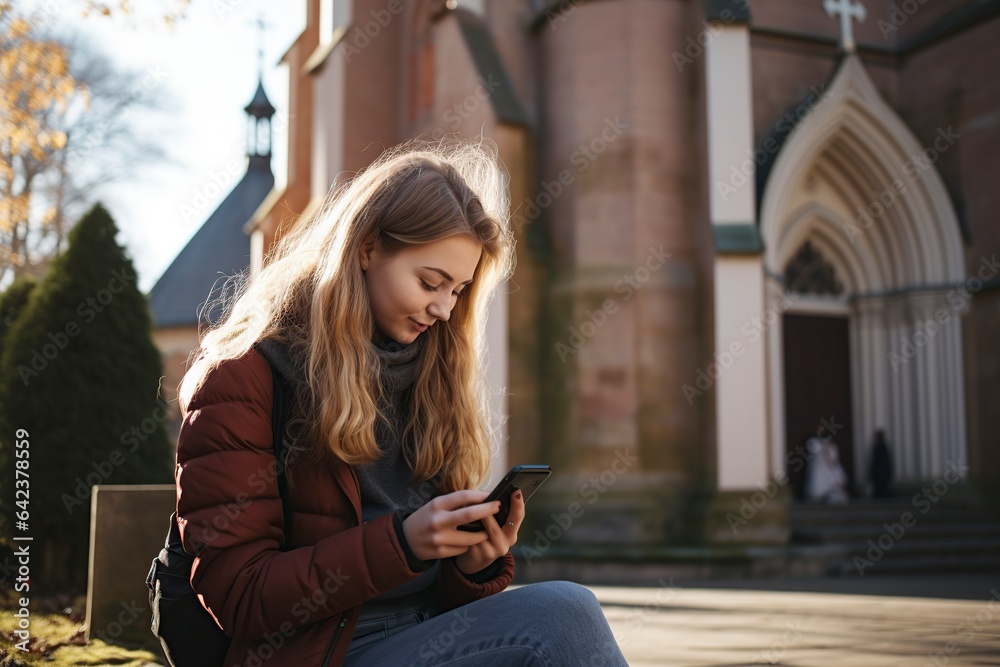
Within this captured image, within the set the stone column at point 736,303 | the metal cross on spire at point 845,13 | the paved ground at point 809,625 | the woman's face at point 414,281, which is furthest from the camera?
the metal cross on spire at point 845,13

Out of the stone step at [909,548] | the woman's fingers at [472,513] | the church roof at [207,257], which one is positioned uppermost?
the church roof at [207,257]

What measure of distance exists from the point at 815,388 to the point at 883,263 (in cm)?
215

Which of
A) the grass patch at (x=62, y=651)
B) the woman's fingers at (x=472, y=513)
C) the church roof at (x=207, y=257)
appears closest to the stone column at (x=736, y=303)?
the grass patch at (x=62, y=651)

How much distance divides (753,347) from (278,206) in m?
9.32

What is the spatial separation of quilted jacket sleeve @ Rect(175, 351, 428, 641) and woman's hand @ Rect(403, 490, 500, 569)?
36mm

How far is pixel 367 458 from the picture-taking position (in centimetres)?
191

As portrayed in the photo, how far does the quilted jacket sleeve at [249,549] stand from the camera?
5.54 ft

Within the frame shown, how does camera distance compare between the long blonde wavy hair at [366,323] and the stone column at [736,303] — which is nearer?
the long blonde wavy hair at [366,323]

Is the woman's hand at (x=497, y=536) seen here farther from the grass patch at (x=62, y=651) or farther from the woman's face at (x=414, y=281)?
the grass patch at (x=62, y=651)

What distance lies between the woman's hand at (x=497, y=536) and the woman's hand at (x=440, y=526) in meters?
0.10

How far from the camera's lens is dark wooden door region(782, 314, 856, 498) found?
13841 millimetres

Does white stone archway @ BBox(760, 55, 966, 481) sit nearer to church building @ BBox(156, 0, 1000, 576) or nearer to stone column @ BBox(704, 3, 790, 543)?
church building @ BBox(156, 0, 1000, 576)

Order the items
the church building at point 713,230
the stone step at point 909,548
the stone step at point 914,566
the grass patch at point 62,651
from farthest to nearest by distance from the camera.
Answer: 1. the church building at point 713,230
2. the stone step at point 909,548
3. the stone step at point 914,566
4. the grass patch at point 62,651

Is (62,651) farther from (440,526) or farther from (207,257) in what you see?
(207,257)
